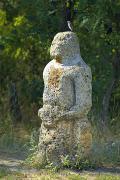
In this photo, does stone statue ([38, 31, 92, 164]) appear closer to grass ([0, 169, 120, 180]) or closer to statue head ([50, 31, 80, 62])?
statue head ([50, 31, 80, 62])

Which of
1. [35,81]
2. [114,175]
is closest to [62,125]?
[114,175]

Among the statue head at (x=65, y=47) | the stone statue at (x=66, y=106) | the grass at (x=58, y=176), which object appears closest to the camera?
the grass at (x=58, y=176)

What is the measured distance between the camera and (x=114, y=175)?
8.65 meters

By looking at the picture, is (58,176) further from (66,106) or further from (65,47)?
(65,47)

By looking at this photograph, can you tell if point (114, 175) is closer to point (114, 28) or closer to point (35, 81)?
point (114, 28)

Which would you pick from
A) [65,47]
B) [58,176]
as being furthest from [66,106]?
[58,176]

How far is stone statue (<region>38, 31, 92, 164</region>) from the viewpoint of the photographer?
8.72 m

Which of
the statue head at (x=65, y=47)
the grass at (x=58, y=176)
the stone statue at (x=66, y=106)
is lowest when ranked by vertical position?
the grass at (x=58, y=176)

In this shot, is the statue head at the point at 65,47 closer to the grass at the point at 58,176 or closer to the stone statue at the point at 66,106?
the stone statue at the point at 66,106

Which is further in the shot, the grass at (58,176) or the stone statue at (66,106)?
the stone statue at (66,106)

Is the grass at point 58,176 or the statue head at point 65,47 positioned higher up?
the statue head at point 65,47

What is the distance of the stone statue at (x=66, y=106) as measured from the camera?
8719 millimetres

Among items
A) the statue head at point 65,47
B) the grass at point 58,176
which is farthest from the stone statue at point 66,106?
the grass at point 58,176

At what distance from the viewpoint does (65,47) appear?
8.90 metres
